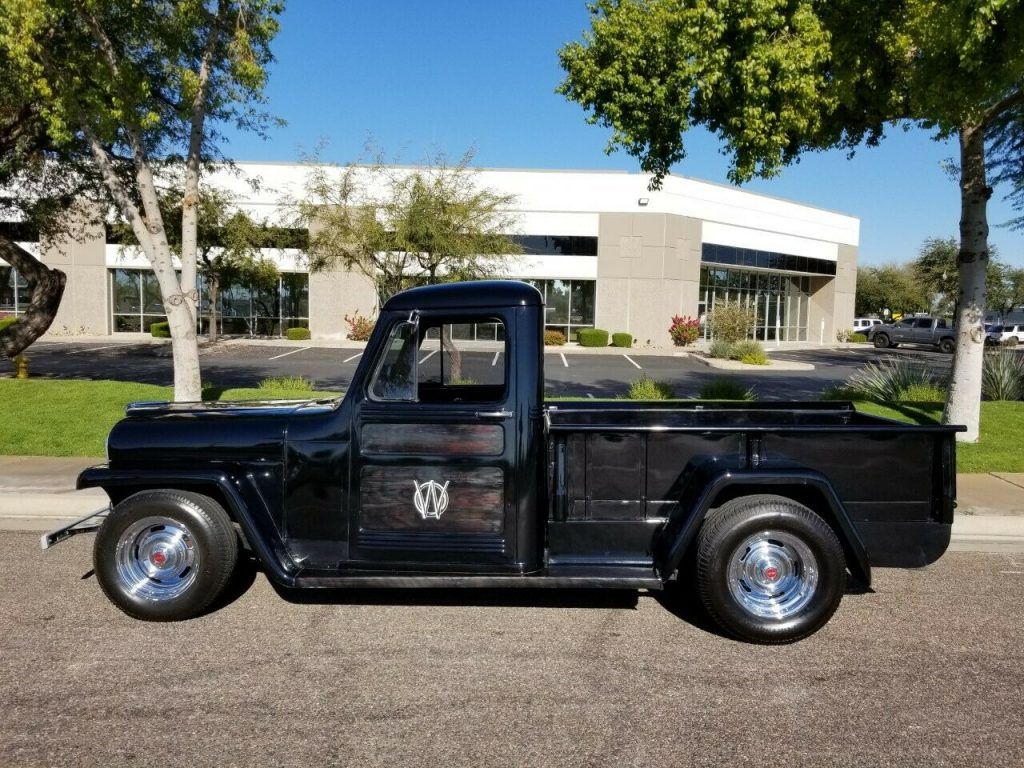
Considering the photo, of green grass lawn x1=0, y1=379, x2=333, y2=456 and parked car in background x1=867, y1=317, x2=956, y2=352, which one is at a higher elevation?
parked car in background x1=867, y1=317, x2=956, y2=352

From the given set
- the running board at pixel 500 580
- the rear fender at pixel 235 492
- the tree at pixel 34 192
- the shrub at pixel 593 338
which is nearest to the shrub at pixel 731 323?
the shrub at pixel 593 338

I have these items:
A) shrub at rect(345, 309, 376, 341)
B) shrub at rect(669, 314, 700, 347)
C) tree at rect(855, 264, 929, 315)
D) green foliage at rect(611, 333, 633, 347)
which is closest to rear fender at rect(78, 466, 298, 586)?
shrub at rect(345, 309, 376, 341)

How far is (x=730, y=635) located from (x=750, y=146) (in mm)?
6535

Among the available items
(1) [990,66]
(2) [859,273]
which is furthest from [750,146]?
(2) [859,273]

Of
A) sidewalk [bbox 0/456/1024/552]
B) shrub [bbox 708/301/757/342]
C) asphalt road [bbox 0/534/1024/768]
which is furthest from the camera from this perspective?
shrub [bbox 708/301/757/342]

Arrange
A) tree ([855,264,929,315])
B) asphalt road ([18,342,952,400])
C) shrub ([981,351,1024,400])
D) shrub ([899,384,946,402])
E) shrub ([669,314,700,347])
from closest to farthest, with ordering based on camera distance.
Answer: shrub ([899,384,946,402]) < shrub ([981,351,1024,400]) < asphalt road ([18,342,952,400]) < shrub ([669,314,700,347]) < tree ([855,264,929,315])

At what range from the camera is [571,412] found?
17.5 ft

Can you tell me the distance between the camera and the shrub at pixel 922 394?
12555 millimetres

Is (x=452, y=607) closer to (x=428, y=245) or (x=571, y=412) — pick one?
(x=571, y=412)

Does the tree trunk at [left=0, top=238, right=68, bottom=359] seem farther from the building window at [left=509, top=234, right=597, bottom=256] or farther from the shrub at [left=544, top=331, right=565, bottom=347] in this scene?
the building window at [left=509, top=234, right=597, bottom=256]

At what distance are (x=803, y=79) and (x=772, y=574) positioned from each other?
6.35m

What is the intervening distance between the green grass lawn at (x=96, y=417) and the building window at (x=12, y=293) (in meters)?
26.5

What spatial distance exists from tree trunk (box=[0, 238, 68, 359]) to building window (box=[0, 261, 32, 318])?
23.4m

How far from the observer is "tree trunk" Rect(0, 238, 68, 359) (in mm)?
14383
